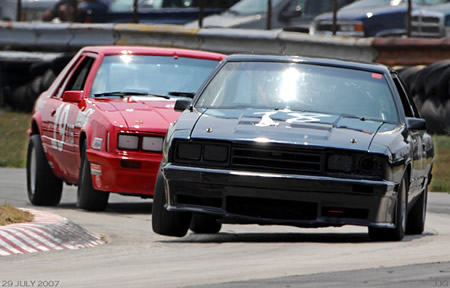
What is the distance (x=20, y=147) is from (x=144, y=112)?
31.6ft

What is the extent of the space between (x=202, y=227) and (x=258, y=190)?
119cm

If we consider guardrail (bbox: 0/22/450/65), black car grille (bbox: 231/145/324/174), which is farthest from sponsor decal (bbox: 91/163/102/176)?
guardrail (bbox: 0/22/450/65)

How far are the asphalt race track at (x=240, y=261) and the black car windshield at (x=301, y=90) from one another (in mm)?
911

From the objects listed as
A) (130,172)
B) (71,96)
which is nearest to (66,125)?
(71,96)

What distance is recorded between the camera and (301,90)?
953 centimetres

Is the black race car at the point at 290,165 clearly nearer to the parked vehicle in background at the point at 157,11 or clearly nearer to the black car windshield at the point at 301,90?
the black car windshield at the point at 301,90

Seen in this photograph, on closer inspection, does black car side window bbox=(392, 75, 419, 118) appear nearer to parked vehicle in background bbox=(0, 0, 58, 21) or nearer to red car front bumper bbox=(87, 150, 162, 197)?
red car front bumper bbox=(87, 150, 162, 197)

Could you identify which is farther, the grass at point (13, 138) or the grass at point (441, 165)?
the grass at point (13, 138)

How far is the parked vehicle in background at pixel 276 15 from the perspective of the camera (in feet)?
83.4

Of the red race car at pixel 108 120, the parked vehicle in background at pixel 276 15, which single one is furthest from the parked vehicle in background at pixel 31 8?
the red race car at pixel 108 120

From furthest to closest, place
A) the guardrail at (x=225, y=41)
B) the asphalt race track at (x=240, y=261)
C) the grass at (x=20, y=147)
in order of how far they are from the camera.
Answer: the guardrail at (x=225, y=41) < the grass at (x=20, y=147) < the asphalt race track at (x=240, y=261)

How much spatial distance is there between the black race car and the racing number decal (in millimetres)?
3117

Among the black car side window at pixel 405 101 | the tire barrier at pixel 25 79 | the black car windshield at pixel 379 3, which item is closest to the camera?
the black car side window at pixel 405 101

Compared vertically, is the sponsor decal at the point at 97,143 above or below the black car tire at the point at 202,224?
above
